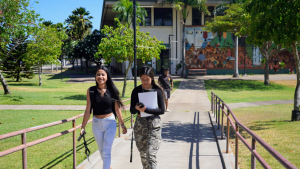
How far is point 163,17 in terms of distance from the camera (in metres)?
45.7

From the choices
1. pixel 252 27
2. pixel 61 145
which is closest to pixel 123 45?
pixel 252 27

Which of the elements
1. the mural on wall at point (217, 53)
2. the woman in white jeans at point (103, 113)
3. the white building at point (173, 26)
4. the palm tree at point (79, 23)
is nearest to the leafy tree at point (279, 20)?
the woman in white jeans at point (103, 113)

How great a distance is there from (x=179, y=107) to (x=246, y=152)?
998cm

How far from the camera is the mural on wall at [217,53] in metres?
44.7

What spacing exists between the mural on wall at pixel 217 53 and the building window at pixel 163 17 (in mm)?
3147

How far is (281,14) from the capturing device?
9.40 meters

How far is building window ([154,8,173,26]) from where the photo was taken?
1795 inches

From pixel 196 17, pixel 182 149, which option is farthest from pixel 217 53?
pixel 182 149

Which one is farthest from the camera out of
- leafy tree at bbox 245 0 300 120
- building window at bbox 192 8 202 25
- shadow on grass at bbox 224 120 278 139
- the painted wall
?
building window at bbox 192 8 202 25

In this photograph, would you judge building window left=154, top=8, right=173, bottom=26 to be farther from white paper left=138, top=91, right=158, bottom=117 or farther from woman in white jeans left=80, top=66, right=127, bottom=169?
white paper left=138, top=91, right=158, bottom=117

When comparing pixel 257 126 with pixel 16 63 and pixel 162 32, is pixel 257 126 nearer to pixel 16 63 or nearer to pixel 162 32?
pixel 16 63

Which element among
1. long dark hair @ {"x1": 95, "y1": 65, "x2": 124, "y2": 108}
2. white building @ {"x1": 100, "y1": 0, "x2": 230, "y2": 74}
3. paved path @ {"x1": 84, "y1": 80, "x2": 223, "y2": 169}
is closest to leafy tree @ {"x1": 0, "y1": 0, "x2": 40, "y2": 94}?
paved path @ {"x1": 84, "y1": 80, "x2": 223, "y2": 169}

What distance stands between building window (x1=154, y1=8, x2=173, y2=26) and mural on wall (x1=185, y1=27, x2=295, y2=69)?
3.15m

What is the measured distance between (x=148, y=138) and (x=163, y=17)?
42259 mm
